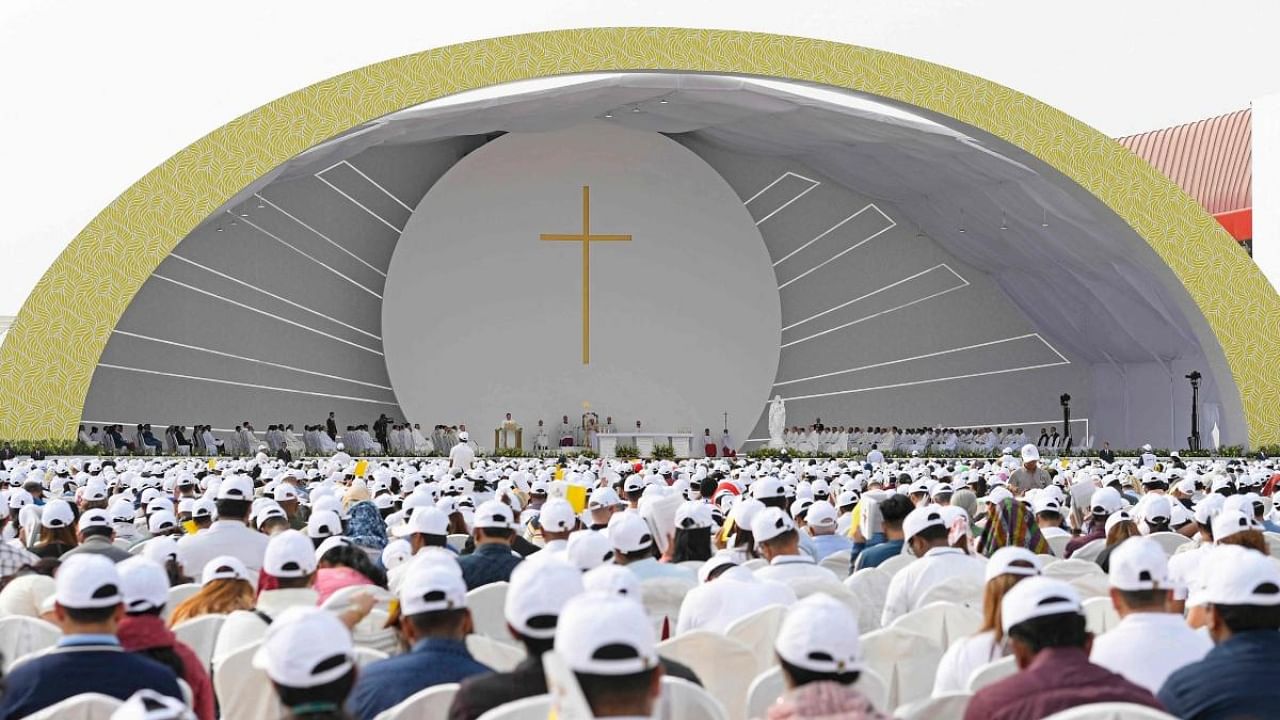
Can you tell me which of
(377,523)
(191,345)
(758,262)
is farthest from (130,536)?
(758,262)

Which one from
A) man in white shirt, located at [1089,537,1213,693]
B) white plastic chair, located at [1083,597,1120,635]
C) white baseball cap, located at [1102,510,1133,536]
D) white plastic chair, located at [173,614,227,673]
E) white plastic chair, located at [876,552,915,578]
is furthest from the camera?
white baseball cap, located at [1102,510,1133,536]

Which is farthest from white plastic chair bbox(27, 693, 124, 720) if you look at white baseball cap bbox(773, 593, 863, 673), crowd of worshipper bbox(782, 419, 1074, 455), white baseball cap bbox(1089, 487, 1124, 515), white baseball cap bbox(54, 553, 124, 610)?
crowd of worshipper bbox(782, 419, 1074, 455)

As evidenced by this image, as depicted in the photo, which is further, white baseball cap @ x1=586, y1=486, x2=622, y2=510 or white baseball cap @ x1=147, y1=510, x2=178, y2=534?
white baseball cap @ x1=586, y1=486, x2=622, y2=510

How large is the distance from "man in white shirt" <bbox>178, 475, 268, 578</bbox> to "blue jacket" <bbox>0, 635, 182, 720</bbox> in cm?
449

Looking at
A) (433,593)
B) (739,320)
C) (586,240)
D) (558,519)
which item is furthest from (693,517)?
(739,320)

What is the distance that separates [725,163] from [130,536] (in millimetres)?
33329

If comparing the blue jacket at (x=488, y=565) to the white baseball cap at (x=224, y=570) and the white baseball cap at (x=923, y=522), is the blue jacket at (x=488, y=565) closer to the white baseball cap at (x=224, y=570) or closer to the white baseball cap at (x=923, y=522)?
the white baseball cap at (x=224, y=570)

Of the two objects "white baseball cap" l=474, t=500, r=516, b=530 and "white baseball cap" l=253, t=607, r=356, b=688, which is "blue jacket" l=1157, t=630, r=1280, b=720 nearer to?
"white baseball cap" l=253, t=607, r=356, b=688

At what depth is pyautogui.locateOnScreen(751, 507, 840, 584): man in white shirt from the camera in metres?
7.41

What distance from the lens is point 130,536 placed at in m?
10.9

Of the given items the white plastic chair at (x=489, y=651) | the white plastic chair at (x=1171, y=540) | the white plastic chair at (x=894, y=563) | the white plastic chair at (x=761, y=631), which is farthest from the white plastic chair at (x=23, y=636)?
the white plastic chair at (x=1171, y=540)

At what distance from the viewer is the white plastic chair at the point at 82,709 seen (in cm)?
407

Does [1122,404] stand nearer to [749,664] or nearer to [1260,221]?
[1260,221]

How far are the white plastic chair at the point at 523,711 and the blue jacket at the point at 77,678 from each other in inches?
47.4
